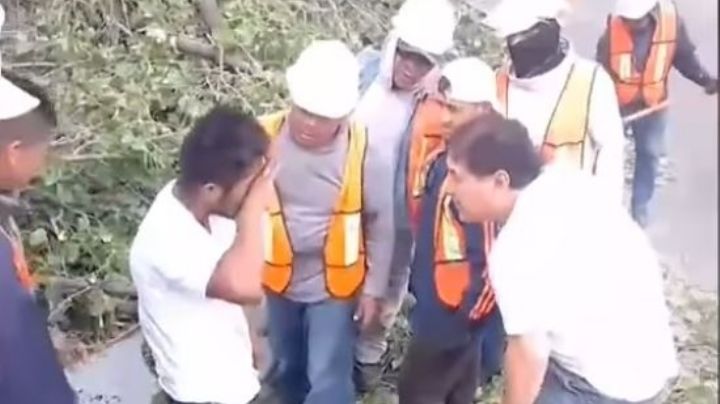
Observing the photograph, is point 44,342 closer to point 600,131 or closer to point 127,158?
point 127,158

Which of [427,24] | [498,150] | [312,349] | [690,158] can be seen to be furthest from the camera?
[312,349]

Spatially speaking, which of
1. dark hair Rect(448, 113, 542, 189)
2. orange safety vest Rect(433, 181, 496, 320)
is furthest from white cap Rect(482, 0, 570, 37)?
orange safety vest Rect(433, 181, 496, 320)

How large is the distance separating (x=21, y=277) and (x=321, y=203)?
1.55 feet

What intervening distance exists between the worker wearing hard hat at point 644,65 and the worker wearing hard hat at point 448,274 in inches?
6.7

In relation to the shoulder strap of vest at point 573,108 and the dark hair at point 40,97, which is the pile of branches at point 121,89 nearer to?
the dark hair at point 40,97

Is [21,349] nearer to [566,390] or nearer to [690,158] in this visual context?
[566,390]

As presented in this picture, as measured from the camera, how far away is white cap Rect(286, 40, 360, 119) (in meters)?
2.25

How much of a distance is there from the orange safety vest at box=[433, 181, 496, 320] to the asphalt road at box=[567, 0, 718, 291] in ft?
0.88

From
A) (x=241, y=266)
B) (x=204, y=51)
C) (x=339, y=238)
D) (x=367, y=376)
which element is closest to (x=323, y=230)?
(x=339, y=238)

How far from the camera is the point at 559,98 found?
215 cm

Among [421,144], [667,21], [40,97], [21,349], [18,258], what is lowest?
[21,349]

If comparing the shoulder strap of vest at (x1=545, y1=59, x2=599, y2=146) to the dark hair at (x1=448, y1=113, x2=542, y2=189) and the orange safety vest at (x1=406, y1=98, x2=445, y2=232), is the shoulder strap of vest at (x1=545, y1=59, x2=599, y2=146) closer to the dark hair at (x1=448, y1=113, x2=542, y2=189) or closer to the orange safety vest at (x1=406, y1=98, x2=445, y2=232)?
the dark hair at (x1=448, y1=113, x2=542, y2=189)

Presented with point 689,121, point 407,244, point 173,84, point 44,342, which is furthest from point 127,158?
point 689,121

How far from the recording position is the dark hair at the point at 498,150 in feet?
6.91
